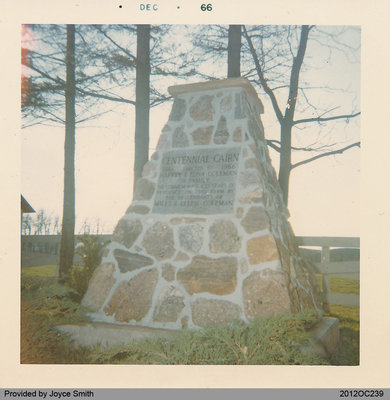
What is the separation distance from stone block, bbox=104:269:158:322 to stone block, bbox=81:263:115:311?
0.11m

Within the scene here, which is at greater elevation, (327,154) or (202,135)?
(327,154)

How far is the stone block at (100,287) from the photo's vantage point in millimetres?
4090

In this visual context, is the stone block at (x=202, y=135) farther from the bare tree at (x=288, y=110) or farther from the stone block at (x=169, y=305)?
the bare tree at (x=288, y=110)

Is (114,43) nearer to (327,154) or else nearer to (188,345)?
(327,154)

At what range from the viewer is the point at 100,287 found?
4.15m

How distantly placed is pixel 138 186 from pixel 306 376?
2.62 meters

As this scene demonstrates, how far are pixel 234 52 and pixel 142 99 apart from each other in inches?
71.8

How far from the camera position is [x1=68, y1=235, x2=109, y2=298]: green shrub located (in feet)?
17.0

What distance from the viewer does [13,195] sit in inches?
132

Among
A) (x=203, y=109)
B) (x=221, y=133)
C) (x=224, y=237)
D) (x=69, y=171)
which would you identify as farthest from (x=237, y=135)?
(x=69, y=171)

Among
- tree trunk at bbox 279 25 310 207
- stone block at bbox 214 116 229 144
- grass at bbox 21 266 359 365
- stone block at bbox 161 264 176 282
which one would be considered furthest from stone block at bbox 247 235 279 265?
tree trunk at bbox 279 25 310 207

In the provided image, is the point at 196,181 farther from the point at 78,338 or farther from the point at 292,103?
the point at 292,103

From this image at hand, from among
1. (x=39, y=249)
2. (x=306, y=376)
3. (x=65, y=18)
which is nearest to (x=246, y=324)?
(x=306, y=376)

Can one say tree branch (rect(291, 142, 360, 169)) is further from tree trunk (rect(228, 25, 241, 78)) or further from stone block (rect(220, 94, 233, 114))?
stone block (rect(220, 94, 233, 114))
